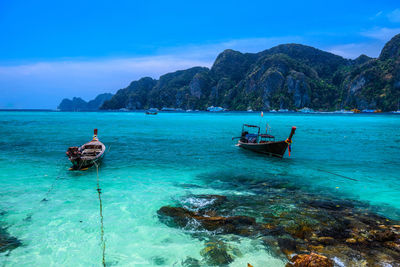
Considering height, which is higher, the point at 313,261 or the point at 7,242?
the point at 313,261

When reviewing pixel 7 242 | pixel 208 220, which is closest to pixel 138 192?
pixel 208 220

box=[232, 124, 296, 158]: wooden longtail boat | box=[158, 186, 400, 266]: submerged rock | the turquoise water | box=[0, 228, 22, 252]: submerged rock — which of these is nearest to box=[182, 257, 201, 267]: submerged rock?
the turquoise water

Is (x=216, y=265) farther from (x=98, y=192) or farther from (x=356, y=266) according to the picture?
(x=98, y=192)

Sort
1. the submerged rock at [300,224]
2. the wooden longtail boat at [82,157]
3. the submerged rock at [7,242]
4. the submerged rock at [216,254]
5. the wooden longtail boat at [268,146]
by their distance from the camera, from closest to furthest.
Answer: the submerged rock at [300,224] < the submerged rock at [216,254] < the submerged rock at [7,242] < the wooden longtail boat at [82,157] < the wooden longtail boat at [268,146]

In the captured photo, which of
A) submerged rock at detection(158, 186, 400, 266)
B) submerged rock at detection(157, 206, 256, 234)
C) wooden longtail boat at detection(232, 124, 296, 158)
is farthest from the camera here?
wooden longtail boat at detection(232, 124, 296, 158)

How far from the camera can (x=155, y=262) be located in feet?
30.5

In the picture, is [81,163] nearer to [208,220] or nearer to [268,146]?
[208,220]

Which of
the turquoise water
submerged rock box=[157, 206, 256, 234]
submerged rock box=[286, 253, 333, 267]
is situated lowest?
the turquoise water

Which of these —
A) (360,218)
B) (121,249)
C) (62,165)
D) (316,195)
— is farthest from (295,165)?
(62,165)

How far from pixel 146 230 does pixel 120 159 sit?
17.3m

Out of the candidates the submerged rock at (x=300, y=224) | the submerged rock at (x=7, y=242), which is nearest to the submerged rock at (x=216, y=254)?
the submerged rock at (x=300, y=224)

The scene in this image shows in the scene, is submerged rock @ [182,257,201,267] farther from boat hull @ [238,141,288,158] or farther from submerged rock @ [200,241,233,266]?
boat hull @ [238,141,288,158]

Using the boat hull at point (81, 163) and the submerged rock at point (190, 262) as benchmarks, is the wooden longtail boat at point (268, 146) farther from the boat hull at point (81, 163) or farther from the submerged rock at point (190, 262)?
the submerged rock at point (190, 262)

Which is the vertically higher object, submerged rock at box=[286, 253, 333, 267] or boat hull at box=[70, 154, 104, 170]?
submerged rock at box=[286, 253, 333, 267]
